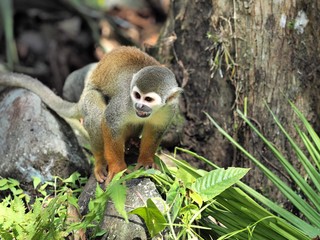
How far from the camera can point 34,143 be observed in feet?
16.5

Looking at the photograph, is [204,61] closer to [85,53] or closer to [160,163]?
[160,163]

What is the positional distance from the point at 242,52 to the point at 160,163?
54.0 inches

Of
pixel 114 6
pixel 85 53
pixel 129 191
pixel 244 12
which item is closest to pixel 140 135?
pixel 129 191

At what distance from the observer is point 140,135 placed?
502cm

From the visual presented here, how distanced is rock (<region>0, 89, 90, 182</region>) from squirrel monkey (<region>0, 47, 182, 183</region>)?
1.06 ft

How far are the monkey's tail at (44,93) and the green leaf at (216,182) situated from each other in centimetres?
169

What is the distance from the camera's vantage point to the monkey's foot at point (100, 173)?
4625mm

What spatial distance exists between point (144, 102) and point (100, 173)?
77 centimetres

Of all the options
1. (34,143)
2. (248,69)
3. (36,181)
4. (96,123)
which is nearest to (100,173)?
(96,123)

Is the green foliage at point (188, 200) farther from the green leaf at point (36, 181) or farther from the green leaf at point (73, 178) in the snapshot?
the green leaf at point (36, 181)

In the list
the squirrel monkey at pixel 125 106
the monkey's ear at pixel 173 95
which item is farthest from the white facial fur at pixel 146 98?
the monkey's ear at pixel 173 95

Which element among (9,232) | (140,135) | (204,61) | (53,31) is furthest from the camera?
(53,31)

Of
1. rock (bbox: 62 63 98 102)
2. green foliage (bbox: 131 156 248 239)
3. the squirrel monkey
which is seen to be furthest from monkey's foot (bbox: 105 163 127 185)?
rock (bbox: 62 63 98 102)

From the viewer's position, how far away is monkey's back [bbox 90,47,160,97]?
468 cm
